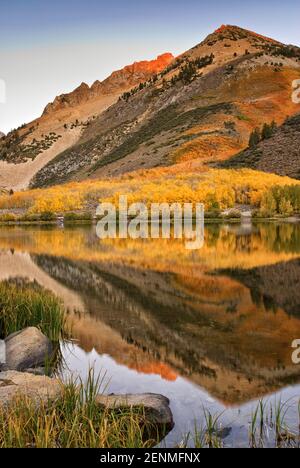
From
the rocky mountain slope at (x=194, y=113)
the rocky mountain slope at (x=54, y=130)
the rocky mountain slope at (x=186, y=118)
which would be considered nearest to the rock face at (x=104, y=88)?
the rocky mountain slope at (x=54, y=130)

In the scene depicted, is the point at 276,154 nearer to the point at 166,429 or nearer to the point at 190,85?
the point at 190,85

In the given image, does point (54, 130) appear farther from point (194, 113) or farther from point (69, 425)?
point (69, 425)

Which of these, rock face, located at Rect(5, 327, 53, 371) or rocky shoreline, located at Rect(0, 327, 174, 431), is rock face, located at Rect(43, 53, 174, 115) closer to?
rock face, located at Rect(5, 327, 53, 371)

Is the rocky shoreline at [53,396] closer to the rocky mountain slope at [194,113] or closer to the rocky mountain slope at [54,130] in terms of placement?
the rocky mountain slope at [194,113]

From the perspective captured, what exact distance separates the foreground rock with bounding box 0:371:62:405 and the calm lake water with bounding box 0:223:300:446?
112 centimetres

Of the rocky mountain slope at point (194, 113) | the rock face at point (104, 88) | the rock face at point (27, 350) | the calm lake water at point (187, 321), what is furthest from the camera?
the rock face at point (104, 88)

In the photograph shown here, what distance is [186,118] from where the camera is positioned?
85.4m

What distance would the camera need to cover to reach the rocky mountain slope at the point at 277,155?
182ft

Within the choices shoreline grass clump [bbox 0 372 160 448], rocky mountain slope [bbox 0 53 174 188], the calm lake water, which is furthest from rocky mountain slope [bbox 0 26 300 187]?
shoreline grass clump [bbox 0 372 160 448]

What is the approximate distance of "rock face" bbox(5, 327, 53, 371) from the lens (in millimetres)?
8094

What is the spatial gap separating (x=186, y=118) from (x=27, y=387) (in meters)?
81.9

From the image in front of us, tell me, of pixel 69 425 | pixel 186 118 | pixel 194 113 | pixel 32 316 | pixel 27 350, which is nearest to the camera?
pixel 69 425

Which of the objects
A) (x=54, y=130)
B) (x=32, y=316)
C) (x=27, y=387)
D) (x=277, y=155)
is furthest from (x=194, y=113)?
(x=27, y=387)

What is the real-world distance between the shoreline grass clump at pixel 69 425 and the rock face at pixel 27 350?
2.38m
